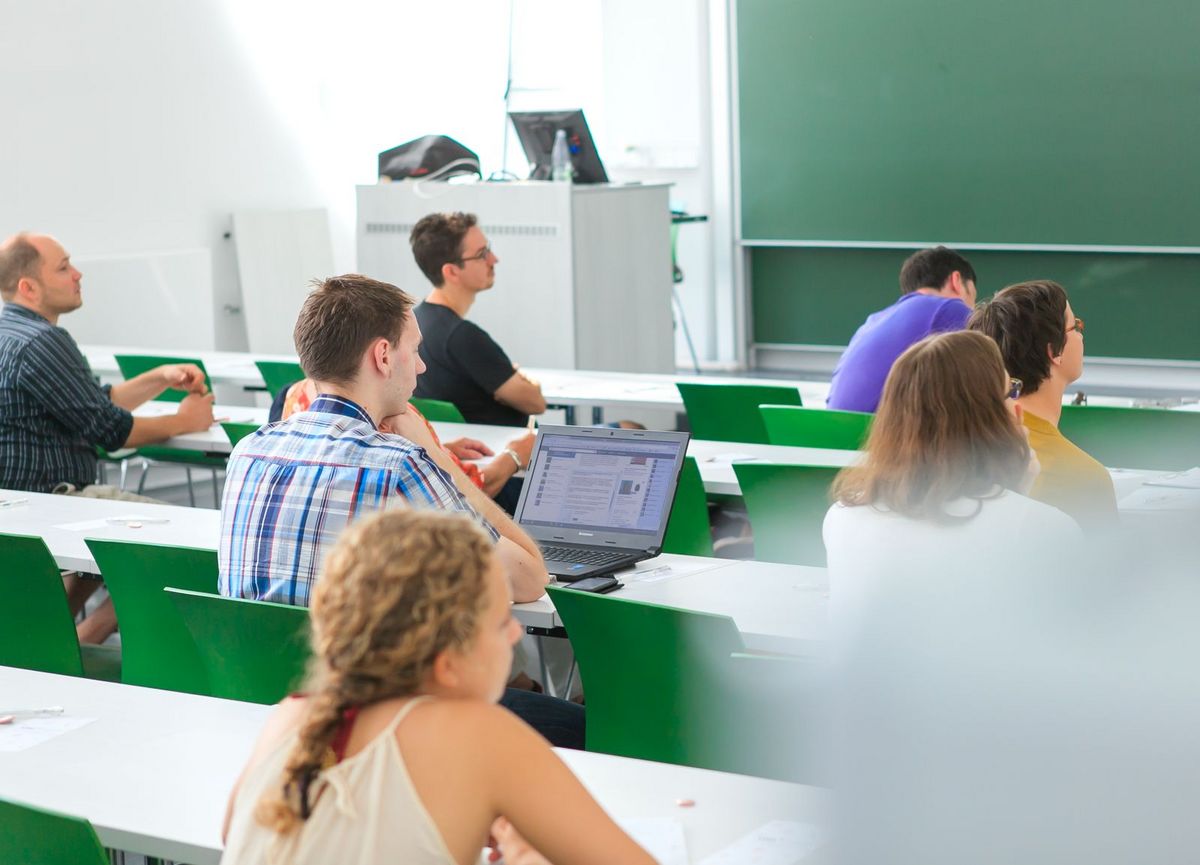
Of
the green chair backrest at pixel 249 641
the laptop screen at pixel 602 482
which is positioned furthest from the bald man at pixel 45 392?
the green chair backrest at pixel 249 641

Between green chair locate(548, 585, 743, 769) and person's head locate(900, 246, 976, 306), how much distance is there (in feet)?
9.40

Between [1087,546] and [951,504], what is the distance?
4.93ft

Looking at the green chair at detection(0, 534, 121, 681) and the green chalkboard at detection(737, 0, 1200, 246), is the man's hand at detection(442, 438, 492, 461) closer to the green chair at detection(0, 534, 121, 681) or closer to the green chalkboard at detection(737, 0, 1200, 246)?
the green chair at detection(0, 534, 121, 681)

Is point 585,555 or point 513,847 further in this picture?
point 585,555

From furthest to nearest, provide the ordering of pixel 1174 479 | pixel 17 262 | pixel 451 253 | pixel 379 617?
pixel 451 253, pixel 17 262, pixel 1174 479, pixel 379 617

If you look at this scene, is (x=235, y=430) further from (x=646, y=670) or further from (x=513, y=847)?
(x=513, y=847)

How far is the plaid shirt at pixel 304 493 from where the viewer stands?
2529mm

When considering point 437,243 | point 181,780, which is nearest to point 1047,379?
point 181,780

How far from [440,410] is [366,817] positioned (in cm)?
377

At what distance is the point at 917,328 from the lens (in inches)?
190

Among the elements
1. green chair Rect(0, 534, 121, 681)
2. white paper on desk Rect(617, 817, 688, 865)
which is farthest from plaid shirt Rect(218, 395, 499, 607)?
white paper on desk Rect(617, 817, 688, 865)

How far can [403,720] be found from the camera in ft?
4.67

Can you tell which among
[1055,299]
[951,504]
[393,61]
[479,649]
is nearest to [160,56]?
[393,61]

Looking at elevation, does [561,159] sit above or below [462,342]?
above
